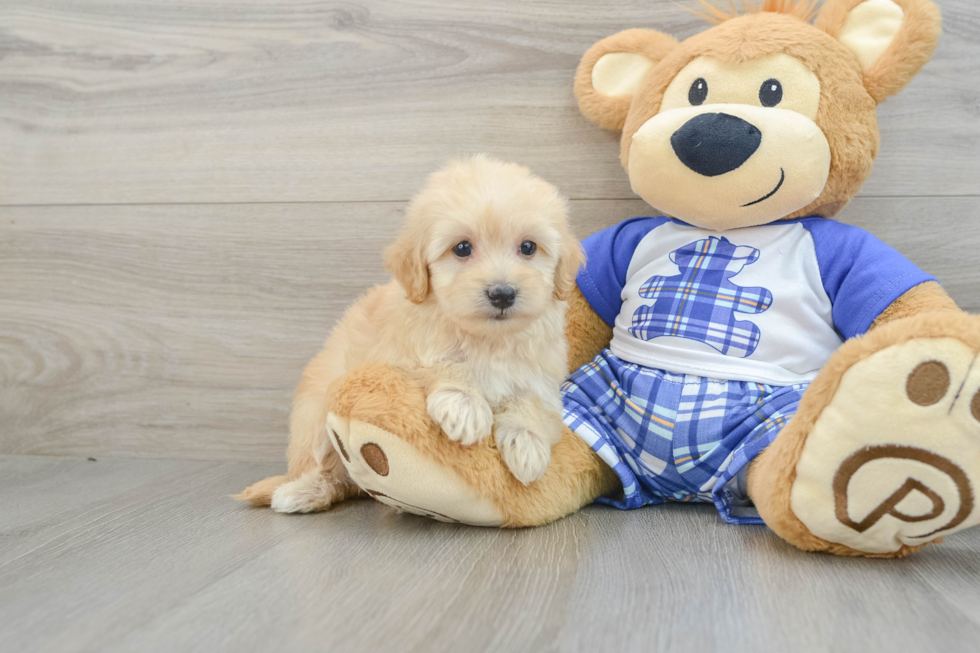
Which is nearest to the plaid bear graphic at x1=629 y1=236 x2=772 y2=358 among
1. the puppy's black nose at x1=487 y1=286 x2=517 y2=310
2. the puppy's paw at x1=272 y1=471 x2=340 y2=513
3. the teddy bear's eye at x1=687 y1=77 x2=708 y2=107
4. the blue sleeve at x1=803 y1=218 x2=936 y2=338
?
the blue sleeve at x1=803 y1=218 x2=936 y2=338

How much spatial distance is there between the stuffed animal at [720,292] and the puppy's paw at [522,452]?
21 millimetres

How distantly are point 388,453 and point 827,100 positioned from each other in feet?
3.14

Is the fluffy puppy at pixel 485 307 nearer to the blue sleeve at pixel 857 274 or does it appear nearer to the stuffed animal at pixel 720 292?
the stuffed animal at pixel 720 292

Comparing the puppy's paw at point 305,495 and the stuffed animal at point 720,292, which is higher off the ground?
the stuffed animal at point 720,292

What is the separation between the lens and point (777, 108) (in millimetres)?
1221

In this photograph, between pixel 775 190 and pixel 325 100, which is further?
pixel 325 100

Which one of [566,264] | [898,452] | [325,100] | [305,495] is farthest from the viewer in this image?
[325,100]

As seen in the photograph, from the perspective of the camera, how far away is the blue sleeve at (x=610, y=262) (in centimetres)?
141

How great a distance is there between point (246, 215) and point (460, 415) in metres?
0.97

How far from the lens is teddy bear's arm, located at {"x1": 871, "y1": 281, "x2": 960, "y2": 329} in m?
1.10

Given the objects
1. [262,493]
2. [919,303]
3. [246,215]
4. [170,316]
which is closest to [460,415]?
[262,493]

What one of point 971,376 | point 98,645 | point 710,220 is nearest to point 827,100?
point 710,220

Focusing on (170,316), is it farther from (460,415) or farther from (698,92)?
(698,92)

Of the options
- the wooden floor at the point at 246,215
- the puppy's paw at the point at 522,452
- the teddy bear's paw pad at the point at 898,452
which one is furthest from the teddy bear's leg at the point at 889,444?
the puppy's paw at the point at 522,452
